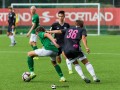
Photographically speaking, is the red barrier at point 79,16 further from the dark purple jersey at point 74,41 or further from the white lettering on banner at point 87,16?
the dark purple jersey at point 74,41

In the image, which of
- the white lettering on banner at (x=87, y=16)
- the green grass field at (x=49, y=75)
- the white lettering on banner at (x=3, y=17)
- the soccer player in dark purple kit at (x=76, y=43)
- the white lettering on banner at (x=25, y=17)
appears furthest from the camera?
the white lettering on banner at (x=3, y=17)

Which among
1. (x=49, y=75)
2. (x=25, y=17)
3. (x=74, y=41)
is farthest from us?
(x=25, y=17)

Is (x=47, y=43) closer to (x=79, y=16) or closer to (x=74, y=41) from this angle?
(x=74, y=41)

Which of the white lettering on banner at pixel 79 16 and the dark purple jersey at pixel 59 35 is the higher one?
the dark purple jersey at pixel 59 35

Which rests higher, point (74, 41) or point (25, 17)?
point (74, 41)

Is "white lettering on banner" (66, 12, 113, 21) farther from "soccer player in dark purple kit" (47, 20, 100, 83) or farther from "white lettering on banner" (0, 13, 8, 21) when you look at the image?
"soccer player in dark purple kit" (47, 20, 100, 83)

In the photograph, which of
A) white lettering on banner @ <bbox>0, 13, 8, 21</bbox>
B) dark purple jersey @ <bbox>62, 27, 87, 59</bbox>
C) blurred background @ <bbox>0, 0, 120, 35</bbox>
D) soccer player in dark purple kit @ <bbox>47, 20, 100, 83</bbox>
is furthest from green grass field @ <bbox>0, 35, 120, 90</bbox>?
white lettering on banner @ <bbox>0, 13, 8, 21</bbox>

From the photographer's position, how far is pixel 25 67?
17.8 meters

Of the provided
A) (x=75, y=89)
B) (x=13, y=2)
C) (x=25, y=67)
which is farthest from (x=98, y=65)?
(x=13, y=2)

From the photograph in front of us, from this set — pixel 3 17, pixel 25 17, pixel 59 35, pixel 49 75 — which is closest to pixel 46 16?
pixel 25 17

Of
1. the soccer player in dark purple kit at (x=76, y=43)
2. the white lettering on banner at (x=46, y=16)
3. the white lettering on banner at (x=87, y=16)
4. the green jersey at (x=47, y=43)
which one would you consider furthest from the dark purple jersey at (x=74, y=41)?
the white lettering on banner at (x=46, y=16)

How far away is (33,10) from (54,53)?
6981 millimetres

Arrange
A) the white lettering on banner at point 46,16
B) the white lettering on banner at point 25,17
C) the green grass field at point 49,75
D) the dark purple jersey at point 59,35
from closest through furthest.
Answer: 1. the green grass field at point 49,75
2. the dark purple jersey at point 59,35
3. the white lettering on banner at point 46,16
4. the white lettering on banner at point 25,17

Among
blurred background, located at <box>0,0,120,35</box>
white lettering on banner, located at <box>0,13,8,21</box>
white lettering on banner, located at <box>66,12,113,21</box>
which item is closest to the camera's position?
white lettering on banner, located at <box>66,12,113,21</box>
